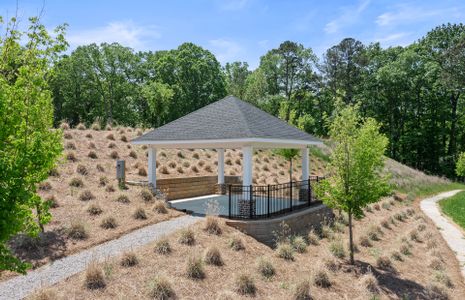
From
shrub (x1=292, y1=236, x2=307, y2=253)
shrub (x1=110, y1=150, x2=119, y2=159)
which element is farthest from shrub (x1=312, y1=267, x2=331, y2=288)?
shrub (x1=110, y1=150, x2=119, y2=159)

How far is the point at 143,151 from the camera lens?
908 inches

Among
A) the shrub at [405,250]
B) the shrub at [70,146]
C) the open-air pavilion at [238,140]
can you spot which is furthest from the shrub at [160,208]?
the shrub at [405,250]

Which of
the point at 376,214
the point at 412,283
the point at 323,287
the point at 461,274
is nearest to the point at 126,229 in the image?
the point at 323,287

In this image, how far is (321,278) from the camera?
9.62 meters

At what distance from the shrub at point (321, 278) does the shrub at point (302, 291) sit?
88 cm

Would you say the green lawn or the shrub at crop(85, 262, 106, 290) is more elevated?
the shrub at crop(85, 262, 106, 290)

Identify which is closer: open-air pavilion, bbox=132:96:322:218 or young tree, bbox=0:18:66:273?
young tree, bbox=0:18:66:273

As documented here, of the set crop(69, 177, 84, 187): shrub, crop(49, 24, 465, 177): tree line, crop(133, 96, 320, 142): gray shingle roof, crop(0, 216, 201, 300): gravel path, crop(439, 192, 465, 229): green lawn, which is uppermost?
crop(49, 24, 465, 177): tree line

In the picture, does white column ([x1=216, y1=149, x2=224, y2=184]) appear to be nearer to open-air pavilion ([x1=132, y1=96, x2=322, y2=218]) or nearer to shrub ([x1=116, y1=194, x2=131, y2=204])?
open-air pavilion ([x1=132, y1=96, x2=322, y2=218])

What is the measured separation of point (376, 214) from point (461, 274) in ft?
27.1

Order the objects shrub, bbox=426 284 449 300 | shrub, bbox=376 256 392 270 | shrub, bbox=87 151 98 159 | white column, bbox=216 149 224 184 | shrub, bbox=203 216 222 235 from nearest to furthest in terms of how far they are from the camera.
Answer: shrub, bbox=426 284 449 300 → shrub, bbox=203 216 222 235 → shrub, bbox=376 256 392 270 → white column, bbox=216 149 224 184 → shrub, bbox=87 151 98 159

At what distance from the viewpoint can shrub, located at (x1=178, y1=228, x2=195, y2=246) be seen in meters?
Result: 10.6

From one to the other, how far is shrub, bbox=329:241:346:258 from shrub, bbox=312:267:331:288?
254cm

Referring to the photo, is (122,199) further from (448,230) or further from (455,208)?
(455,208)
